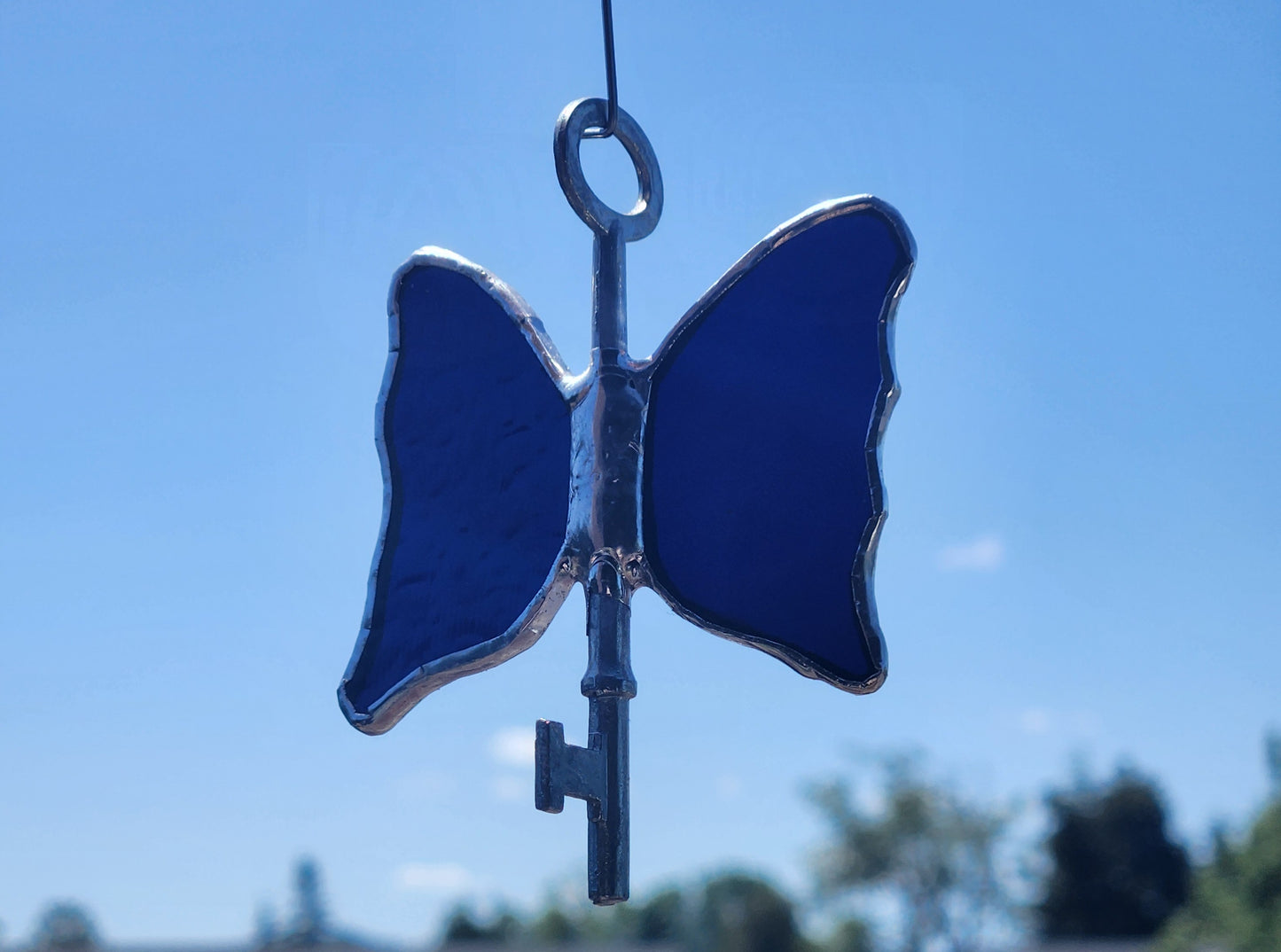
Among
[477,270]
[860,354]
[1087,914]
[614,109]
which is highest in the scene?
[614,109]

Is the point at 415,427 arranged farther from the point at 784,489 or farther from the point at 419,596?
the point at 784,489

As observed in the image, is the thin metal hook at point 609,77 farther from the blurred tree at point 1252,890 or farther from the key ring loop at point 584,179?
the blurred tree at point 1252,890

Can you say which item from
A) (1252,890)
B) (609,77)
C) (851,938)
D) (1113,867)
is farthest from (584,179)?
(1113,867)

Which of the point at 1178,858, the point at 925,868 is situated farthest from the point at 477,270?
the point at 1178,858

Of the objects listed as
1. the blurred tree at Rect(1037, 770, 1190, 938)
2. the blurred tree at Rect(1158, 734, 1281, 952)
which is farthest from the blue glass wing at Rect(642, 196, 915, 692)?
the blurred tree at Rect(1037, 770, 1190, 938)

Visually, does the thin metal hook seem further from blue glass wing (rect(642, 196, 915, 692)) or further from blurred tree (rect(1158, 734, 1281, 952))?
blurred tree (rect(1158, 734, 1281, 952))

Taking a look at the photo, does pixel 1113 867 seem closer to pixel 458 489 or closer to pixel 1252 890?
pixel 1252 890
